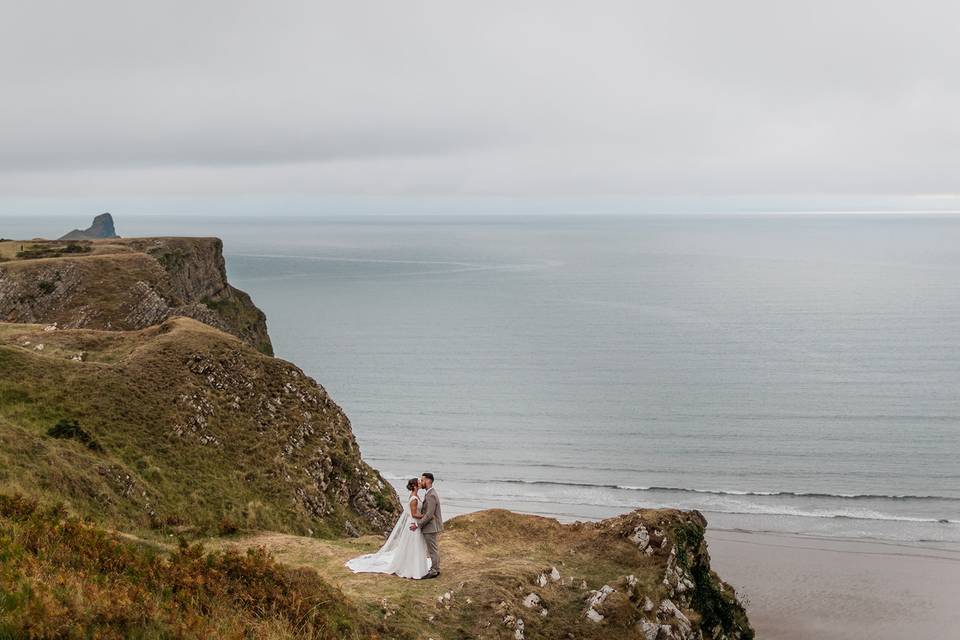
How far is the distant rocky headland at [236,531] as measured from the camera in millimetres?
13406

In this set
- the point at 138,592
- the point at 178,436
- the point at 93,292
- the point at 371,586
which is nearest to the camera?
the point at 138,592

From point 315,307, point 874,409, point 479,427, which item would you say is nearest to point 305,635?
point 479,427

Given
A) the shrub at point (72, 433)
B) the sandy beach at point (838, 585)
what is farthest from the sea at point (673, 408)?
the shrub at point (72, 433)

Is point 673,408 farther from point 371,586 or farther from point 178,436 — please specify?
point 371,586

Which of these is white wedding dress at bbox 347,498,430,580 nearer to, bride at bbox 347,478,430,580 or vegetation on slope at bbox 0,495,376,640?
bride at bbox 347,478,430,580

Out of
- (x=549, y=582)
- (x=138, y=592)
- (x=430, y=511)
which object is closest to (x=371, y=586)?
(x=430, y=511)

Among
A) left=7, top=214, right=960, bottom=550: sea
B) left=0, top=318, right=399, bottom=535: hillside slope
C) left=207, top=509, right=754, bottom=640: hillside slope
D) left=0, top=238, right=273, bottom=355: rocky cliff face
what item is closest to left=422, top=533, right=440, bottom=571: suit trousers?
left=207, top=509, right=754, bottom=640: hillside slope

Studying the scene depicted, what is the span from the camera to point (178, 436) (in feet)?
107

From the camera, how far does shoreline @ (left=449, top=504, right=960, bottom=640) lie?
138 feet

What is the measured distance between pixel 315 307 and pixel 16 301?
112m

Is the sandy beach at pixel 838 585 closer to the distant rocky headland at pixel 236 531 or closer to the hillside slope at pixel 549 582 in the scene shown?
the distant rocky headland at pixel 236 531

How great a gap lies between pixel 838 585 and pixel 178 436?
41.3 m

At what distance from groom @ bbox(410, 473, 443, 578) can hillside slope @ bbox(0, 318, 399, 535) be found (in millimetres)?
8063

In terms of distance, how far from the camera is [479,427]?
8006cm
